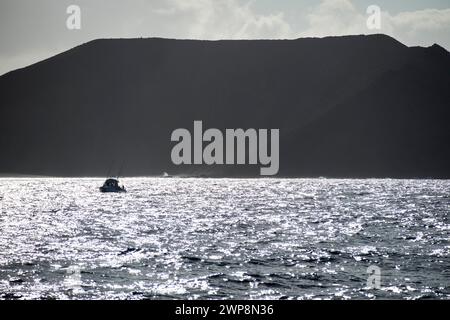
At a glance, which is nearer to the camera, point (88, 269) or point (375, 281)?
point (375, 281)

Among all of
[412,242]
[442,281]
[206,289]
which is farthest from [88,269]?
[412,242]

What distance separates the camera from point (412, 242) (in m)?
60.8

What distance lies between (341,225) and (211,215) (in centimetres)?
2390

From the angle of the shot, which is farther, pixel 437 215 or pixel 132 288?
pixel 437 215

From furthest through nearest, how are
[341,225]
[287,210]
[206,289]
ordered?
[287,210], [341,225], [206,289]

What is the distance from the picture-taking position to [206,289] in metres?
37.9

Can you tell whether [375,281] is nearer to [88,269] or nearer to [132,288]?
[132,288]

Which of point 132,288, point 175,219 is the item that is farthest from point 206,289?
point 175,219

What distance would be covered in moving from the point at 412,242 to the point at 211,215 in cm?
4071

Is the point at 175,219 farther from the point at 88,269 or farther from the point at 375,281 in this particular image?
the point at 375,281

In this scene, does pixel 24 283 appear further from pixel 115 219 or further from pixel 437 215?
pixel 437 215

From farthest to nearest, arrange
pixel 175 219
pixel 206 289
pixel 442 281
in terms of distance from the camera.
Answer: pixel 175 219, pixel 442 281, pixel 206 289

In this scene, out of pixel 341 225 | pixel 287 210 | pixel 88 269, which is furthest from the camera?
pixel 287 210
